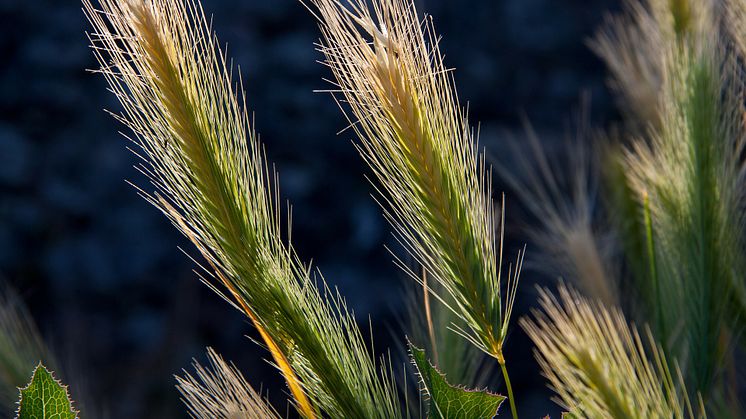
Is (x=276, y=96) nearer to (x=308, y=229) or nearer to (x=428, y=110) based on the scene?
(x=308, y=229)

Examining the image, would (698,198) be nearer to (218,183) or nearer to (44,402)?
(218,183)

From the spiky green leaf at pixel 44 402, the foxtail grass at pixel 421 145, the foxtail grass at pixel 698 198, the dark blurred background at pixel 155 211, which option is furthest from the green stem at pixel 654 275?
the dark blurred background at pixel 155 211

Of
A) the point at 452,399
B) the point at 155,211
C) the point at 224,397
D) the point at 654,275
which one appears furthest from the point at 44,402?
the point at 155,211

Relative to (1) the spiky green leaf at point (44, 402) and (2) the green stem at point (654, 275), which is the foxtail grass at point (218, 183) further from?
(2) the green stem at point (654, 275)

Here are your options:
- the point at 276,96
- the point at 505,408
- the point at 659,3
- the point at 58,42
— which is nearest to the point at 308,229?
the point at 276,96

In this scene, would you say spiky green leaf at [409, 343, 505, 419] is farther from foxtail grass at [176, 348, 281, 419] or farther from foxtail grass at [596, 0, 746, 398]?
foxtail grass at [596, 0, 746, 398]

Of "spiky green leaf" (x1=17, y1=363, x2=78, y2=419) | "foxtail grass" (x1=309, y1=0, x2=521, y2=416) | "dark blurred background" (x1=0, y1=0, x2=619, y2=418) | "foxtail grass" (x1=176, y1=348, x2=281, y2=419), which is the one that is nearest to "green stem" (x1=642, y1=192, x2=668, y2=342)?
Answer: "foxtail grass" (x1=309, y1=0, x2=521, y2=416)
